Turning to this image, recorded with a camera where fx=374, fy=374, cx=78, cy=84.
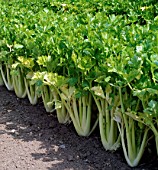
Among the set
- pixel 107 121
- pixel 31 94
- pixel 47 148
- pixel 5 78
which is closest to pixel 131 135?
pixel 107 121

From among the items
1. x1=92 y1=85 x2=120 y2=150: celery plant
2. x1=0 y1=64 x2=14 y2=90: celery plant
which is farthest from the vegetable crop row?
x1=0 y1=64 x2=14 y2=90: celery plant

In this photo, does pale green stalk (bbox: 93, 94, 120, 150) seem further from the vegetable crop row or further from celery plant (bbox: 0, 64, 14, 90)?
celery plant (bbox: 0, 64, 14, 90)

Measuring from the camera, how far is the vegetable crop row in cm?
245

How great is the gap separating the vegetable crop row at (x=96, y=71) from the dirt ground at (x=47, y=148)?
0.09m

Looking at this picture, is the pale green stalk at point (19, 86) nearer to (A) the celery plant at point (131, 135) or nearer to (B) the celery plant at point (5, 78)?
(B) the celery plant at point (5, 78)

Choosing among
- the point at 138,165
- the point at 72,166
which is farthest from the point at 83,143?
the point at 138,165

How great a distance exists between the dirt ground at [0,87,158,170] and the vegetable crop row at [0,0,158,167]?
9 cm

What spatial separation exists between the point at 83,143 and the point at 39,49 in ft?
3.07

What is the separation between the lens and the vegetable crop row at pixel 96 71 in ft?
8.02

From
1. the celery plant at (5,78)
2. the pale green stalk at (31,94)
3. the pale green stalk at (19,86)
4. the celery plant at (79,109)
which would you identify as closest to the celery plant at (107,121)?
the celery plant at (79,109)

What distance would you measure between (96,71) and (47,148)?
82cm

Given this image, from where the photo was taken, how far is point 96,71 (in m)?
2.68

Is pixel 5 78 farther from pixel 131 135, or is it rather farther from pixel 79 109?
pixel 131 135

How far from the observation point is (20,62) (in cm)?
364
